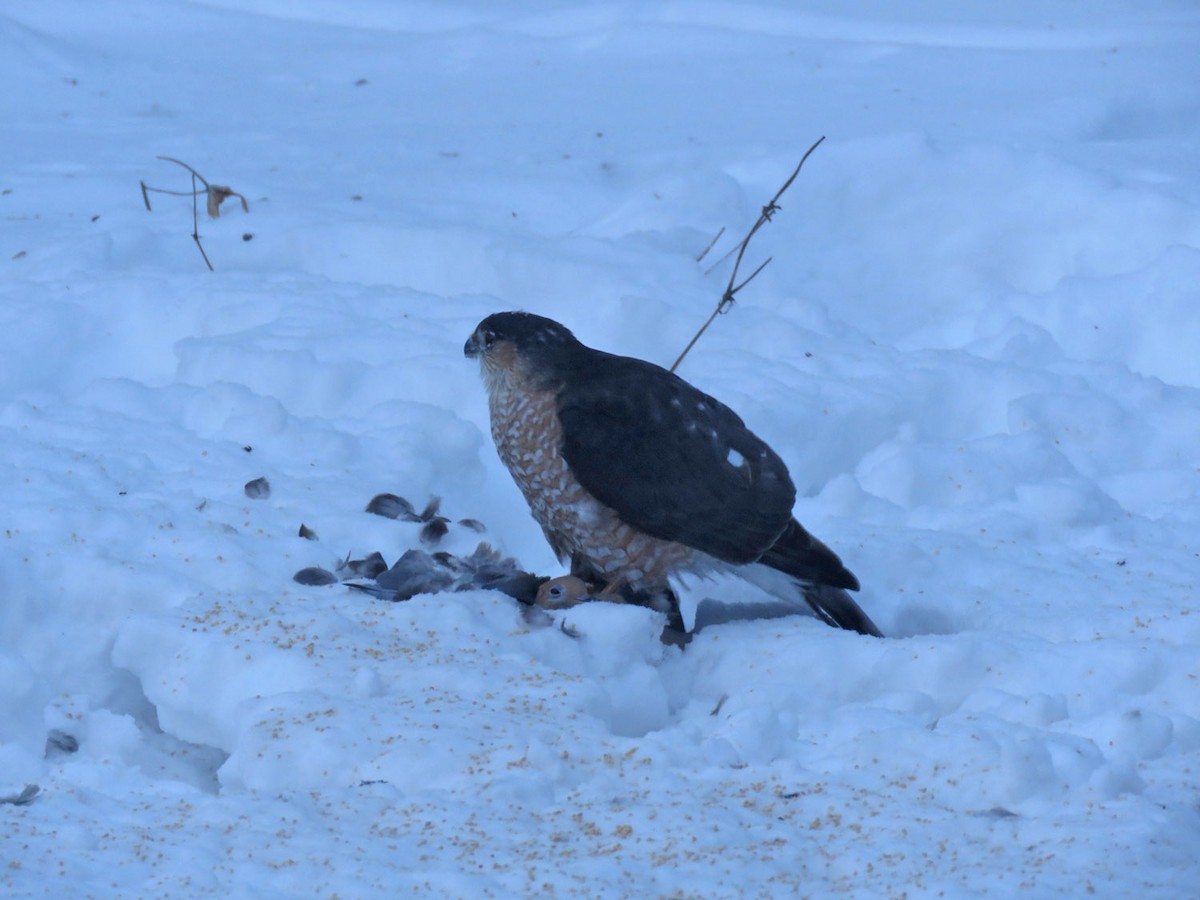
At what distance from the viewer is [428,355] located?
17.0 feet

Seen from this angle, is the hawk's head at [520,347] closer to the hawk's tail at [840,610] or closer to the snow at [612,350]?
the snow at [612,350]

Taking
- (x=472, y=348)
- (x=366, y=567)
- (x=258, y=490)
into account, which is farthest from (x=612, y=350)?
(x=366, y=567)

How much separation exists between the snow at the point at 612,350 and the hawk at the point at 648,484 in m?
0.19

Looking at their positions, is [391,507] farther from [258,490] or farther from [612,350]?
[612,350]

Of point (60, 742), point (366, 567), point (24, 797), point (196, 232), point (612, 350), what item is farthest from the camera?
point (196, 232)

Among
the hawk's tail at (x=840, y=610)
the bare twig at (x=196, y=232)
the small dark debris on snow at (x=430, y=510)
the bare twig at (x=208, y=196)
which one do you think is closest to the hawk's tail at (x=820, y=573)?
the hawk's tail at (x=840, y=610)

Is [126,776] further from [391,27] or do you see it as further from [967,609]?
[391,27]

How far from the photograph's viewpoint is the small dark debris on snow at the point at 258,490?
14.0 ft

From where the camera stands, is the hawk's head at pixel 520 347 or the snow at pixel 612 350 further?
the hawk's head at pixel 520 347

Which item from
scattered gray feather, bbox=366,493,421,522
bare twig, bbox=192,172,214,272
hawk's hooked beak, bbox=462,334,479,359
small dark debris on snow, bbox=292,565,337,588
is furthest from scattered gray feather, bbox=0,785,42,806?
bare twig, bbox=192,172,214,272

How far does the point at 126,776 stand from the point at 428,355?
2.50 m

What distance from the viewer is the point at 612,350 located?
5.45m

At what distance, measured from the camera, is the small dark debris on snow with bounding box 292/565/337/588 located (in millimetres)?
3803

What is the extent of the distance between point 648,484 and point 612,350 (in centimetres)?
184
